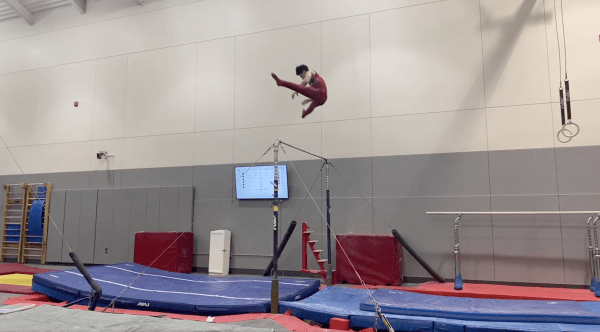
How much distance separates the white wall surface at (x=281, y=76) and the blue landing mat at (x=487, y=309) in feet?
9.59

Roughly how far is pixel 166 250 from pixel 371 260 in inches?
153

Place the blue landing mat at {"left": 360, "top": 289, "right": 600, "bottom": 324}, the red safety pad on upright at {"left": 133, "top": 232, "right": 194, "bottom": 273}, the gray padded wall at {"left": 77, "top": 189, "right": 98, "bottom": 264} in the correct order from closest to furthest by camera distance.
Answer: the blue landing mat at {"left": 360, "top": 289, "right": 600, "bottom": 324} → the red safety pad on upright at {"left": 133, "top": 232, "right": 194, "bottom": 273} → the gray padded wall at {"left": 77, "top": 189, "right": 98, "bottom": 264}

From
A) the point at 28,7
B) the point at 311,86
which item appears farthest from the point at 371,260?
the point at 28,7

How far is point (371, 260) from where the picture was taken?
20.5ft

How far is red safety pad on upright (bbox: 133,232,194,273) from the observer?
7.45 m

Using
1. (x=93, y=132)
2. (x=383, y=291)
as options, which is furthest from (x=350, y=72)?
(x=93, y=132)

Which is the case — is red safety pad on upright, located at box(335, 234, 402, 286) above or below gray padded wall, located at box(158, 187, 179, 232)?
below

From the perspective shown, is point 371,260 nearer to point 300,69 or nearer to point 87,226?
point 300,69

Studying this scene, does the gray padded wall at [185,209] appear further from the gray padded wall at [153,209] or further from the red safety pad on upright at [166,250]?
the gray padded wall at [153,209]

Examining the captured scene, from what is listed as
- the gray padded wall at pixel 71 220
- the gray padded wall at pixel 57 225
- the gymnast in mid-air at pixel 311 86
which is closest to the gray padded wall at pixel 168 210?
the gray padded wall at pixel 71 220

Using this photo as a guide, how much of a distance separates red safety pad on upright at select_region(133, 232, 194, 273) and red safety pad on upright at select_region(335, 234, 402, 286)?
119 inches

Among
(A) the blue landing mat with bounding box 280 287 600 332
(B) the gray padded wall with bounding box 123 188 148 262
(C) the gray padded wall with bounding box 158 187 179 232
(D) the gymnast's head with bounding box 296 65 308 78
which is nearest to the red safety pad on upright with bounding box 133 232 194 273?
(C) the gray padded wall with bounding box 158 187 179 232

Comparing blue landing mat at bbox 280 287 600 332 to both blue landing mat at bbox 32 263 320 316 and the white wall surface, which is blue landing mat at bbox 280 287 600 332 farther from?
the white wall surface

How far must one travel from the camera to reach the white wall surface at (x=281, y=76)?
6.29 meters
